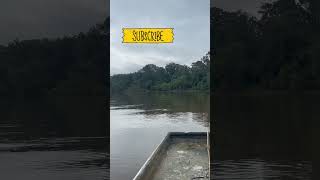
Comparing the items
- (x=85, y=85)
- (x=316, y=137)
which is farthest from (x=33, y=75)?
(x=316, y=137)

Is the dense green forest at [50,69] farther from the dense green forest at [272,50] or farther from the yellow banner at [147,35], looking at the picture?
the yellow banner at [147,35]

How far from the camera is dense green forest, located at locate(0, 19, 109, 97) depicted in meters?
32.6

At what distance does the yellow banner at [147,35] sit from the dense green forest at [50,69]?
2055 centimetres

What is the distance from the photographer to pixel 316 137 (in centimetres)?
1534

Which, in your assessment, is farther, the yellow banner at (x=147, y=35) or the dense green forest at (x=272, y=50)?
the dense green forest at (x=272, y=50)

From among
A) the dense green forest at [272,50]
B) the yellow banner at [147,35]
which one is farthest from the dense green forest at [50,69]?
the yellow banner at [147,35]

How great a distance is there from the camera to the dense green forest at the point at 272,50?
33.4 metres

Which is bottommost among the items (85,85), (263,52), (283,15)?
(85,85)

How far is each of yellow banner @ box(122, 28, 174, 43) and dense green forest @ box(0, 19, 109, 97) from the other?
2055 centimetres

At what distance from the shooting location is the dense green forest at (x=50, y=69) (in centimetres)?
3256

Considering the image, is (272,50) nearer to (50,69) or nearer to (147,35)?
(50,69)

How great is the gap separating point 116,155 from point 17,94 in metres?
31.9

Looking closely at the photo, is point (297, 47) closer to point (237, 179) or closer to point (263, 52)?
point (263, 52)

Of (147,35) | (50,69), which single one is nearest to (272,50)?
(50,69)
